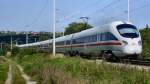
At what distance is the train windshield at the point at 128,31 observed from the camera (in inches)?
1468

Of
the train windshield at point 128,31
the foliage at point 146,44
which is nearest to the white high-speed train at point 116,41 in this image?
the train windshield at point 128,31

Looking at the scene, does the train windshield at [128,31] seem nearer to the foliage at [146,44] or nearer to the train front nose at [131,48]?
the train front nose at [131,48]

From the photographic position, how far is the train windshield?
37.3m

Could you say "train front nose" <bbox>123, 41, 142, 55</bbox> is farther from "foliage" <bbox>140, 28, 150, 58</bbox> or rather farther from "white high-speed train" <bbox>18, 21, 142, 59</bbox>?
"foliage" <bbox>140, 28, 150, 58</bbox>

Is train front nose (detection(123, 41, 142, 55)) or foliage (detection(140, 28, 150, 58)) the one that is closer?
train front nose (detection(123, 41, 142, 55))

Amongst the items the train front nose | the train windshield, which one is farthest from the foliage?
the train front nose

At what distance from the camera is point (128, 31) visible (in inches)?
1490

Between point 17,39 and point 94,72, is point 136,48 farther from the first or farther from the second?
point 17,39

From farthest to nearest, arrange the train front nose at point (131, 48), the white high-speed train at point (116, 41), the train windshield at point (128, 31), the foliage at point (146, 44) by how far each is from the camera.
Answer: the foliage at point (146, 44)
the train windshield at point (128, 31)
the white high-speed train at point (116, 41)
the train front nose at point (131, 48)

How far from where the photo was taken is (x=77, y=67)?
24.8m

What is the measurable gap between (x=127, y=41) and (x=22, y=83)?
860 centimetres

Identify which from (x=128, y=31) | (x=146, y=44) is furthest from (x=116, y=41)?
(x=146, y=44)

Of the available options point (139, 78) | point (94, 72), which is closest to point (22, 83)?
point (94, 72)

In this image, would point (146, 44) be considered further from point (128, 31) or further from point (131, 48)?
point (131, 48)
